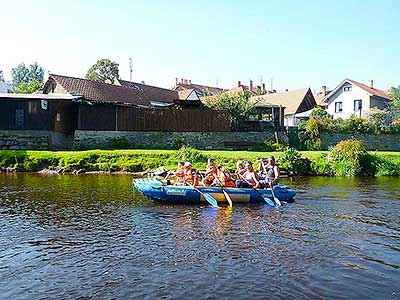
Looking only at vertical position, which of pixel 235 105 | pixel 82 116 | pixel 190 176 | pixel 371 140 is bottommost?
pixel 190 176

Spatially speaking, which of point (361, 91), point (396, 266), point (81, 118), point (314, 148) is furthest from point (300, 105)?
point (396, 266)

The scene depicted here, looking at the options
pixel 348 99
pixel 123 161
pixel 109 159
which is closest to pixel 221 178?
pixel 123 161

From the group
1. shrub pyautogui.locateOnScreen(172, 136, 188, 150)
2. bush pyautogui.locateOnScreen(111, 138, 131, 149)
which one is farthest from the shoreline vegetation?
shrub pyautogui.locateOnScreen(172, 136, 188, 150)

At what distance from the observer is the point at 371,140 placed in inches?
1543

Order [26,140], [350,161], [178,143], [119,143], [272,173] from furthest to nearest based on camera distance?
[178,143]
[119,143]
[26,140]
[350,161]
[272,173]

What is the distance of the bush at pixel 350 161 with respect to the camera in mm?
29422

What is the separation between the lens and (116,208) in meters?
16.4

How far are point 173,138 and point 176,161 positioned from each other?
728cm

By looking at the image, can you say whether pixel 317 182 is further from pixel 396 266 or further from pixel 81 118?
pixel 81 118

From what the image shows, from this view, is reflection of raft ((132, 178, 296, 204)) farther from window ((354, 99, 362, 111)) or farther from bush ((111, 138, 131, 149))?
window ((354, 99, 362, 111))

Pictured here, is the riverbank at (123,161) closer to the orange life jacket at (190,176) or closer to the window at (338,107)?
the orange life jacket at (190,176)

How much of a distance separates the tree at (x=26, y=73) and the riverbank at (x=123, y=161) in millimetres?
93334

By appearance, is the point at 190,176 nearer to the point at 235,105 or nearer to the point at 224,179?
the point at 224,179

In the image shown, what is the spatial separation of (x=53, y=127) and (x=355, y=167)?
22.1 meters
